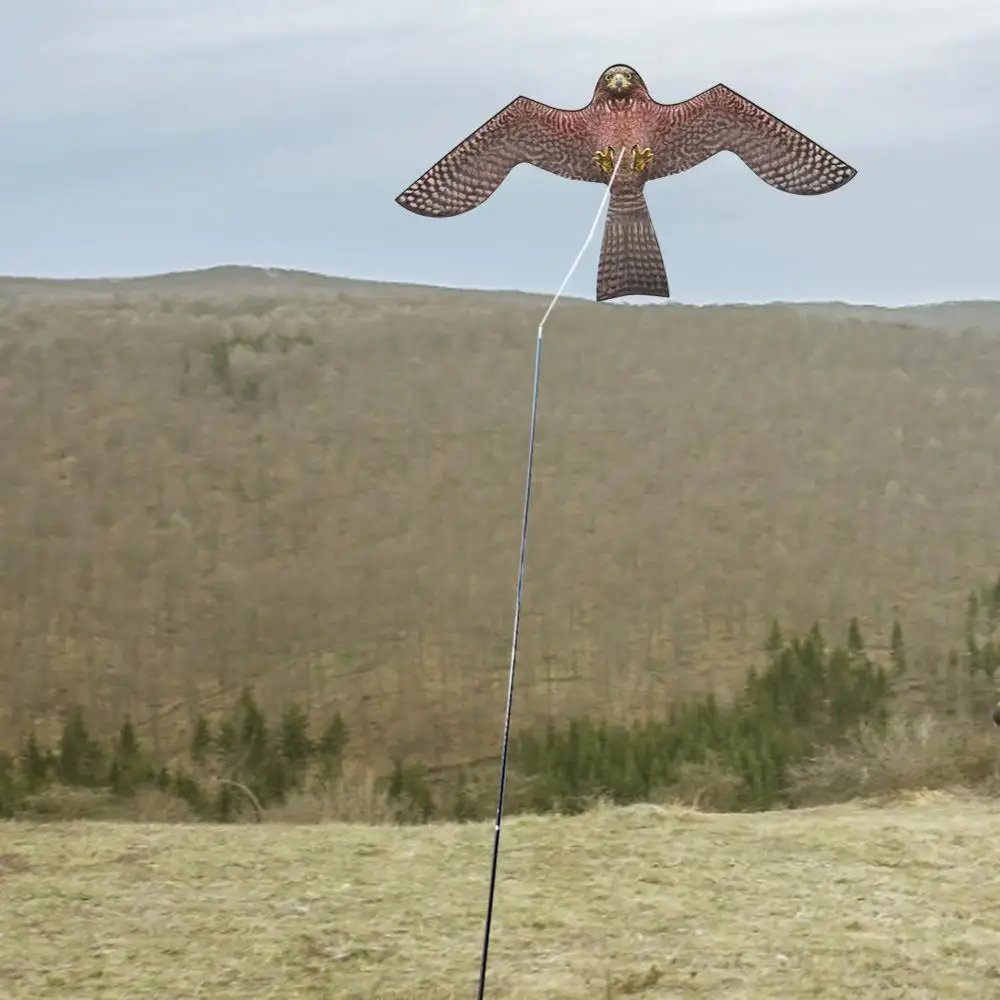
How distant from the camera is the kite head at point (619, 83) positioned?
7.18 feet

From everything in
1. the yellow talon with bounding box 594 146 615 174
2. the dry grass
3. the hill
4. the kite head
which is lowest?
the dry grass

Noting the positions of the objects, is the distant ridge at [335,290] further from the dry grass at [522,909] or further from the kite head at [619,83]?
the dry grass at [522,909]

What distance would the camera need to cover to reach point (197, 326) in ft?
9.61

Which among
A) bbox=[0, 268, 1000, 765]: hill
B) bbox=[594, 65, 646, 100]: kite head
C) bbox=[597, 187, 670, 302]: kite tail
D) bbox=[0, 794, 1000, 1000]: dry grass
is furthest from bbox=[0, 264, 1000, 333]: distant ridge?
bbox=[0, 794, 1000, 1000]: dry grass

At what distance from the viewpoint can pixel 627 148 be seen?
2248mm

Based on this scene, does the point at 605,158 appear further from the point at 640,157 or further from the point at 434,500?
the point at 434,500

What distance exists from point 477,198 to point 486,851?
1210 mm

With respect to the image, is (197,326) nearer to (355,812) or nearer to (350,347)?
(350,347)

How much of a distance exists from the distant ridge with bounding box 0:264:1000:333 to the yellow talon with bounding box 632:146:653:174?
0.75 metres

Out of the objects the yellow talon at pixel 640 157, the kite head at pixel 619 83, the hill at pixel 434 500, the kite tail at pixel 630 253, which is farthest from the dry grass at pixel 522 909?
the kite head at pixel 619 83

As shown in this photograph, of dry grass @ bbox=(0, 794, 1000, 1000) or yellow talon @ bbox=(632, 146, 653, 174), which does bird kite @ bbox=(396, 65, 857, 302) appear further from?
dry grass @ bbox=(0, 794, 1000, 1000)

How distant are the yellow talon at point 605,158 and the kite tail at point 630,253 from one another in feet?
0.17

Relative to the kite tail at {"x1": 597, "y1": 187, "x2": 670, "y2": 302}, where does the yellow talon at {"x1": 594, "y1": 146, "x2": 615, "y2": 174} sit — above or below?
above

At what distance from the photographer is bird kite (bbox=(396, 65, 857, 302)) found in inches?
88.0
